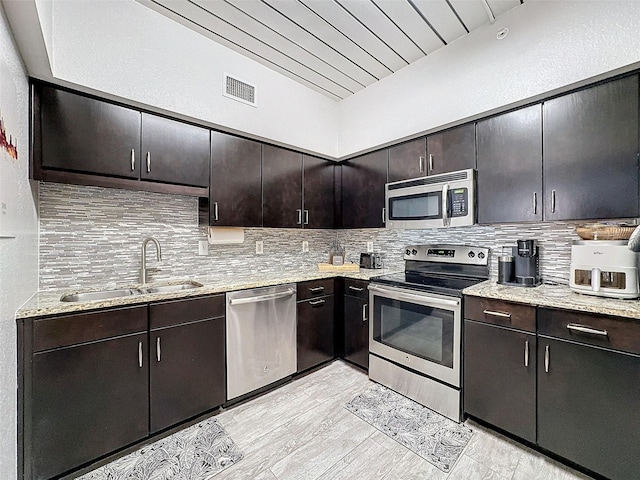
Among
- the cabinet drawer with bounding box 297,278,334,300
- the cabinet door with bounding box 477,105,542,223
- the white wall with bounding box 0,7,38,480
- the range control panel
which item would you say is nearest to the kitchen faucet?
the white wall with bounding box 0,7,38,480

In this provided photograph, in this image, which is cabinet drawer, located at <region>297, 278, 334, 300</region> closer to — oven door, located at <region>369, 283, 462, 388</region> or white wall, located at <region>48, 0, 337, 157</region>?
oven door, located at <region>369, 283, 462, 388</region>

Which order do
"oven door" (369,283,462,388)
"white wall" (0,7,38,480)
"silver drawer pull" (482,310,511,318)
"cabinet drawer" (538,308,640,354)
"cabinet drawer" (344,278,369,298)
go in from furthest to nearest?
"cabinet drawer" (344,278,369,298), "oven door" (369,283,462,388), "silver drawer pull" (482,310,511,318), "cabinet drawer" (538,308,640,354), "white wall" (0,7,38,480)

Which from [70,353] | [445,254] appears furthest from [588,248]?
[70,353]

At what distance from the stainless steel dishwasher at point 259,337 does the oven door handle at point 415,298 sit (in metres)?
0.74

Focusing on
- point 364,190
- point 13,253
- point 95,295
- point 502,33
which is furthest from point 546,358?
point 95,295

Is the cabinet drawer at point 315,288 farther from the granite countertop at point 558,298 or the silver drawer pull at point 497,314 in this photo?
the silver drawer pull at point 497,314

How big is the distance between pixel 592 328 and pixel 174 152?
271cm

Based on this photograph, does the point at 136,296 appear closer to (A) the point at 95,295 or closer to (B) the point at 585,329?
(A) the point at 95,295

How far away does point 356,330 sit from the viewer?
8.71ft

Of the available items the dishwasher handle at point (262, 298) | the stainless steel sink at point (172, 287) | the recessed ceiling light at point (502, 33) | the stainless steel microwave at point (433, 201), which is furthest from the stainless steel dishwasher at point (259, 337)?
the recessed ceiling light at point (502, 33)

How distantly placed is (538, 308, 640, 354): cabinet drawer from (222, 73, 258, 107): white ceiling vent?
8.34 ft

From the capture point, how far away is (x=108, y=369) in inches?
62.6

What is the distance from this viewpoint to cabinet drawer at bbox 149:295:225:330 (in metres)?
1.75

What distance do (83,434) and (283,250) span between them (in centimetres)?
201
